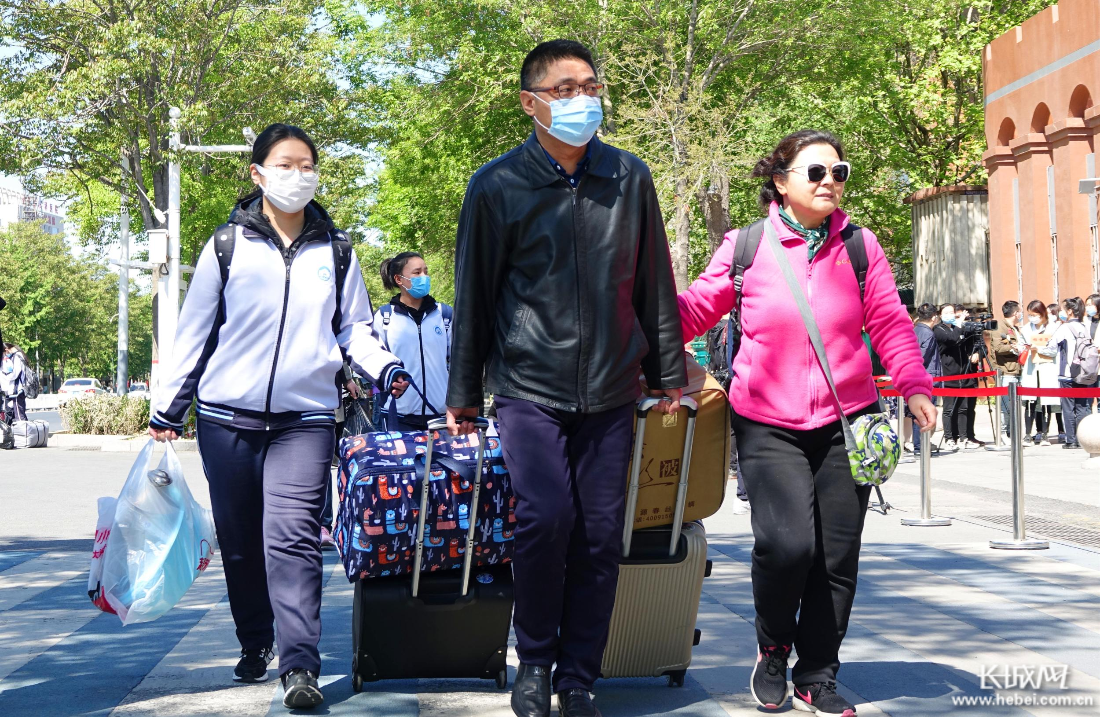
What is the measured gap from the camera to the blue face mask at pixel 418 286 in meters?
8.12

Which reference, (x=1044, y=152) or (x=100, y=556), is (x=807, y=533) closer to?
(x=100, y=556)

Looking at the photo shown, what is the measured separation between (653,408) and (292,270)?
1415mm

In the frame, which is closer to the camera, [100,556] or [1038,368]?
[100,556]

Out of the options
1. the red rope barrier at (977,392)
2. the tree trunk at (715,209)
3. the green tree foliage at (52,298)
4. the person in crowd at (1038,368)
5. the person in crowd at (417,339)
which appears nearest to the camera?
the person in crowd at (417,339)

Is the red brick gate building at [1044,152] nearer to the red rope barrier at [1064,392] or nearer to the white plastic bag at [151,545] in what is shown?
the red rope barrier at [1064,392]

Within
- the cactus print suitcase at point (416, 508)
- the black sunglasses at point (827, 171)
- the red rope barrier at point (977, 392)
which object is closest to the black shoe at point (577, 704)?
the cactus print suitcase at point (416, 508)

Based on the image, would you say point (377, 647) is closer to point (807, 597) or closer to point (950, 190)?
point (807, 597)

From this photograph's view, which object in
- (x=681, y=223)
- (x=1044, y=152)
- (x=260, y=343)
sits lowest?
(x=260, y=343)

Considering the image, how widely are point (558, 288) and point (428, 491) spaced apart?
32.2 inches

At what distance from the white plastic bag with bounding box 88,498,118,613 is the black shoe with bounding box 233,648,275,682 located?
52cm

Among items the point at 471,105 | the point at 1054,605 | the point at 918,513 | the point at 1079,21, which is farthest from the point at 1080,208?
the point at 1054,605

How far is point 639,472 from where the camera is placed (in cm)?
440

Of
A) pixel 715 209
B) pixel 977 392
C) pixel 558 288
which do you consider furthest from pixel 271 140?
pixel 715 209

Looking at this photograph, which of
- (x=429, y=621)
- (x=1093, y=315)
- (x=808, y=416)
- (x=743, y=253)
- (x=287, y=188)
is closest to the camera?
(x=808, y=416)
